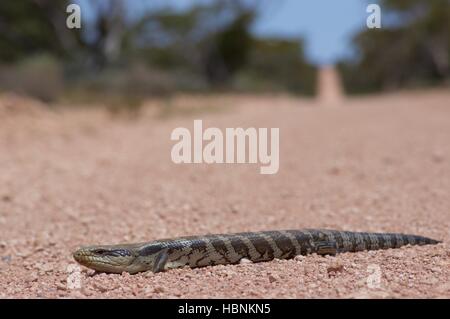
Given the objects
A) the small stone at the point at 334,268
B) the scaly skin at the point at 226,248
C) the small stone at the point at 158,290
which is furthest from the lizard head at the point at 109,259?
the small stone at the point at 334,268

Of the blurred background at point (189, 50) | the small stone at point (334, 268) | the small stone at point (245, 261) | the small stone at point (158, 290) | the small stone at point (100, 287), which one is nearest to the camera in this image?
the small stone at point (158, 290)

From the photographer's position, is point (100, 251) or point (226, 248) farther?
point (226, 248)

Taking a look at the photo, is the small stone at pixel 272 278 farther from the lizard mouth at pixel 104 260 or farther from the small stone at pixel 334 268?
the lizard mouth at pixel 104 260

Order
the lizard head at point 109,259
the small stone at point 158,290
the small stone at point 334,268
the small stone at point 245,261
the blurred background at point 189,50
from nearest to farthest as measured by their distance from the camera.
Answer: the small stone at point 158,290 < the small stone at point 334,268 < the lizard head at point 109,259 < the small stone at point 245,261 < the blurred background at point 189,50

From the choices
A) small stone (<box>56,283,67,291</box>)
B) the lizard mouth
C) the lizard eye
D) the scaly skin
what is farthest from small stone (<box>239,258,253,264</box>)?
small stone (<box>56,283,67,291</box>)

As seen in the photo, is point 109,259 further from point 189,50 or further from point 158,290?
point 189,50

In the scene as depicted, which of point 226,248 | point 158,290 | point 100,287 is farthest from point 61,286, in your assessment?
point 226,248

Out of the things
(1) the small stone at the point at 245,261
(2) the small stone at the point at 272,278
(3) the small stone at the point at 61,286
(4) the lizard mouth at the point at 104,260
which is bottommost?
(3) the small stone at the point at 61,286

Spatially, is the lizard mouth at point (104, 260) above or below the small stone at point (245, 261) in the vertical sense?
above
